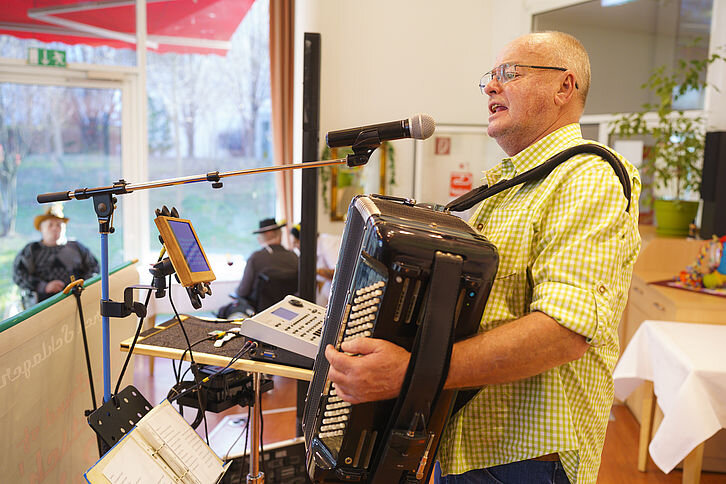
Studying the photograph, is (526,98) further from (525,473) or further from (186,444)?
(186,444)

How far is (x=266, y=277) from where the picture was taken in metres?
4.36

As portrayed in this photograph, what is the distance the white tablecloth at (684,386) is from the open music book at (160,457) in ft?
6.13

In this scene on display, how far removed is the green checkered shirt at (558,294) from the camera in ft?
3.64

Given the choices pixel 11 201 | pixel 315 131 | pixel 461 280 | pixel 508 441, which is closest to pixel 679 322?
pixel 315 131

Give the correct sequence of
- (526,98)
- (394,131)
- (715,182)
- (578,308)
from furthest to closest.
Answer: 1. (715,182)
2. (394,131)
3. (526,98)
4. (578,308)

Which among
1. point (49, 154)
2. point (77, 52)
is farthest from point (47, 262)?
point (77, 52)

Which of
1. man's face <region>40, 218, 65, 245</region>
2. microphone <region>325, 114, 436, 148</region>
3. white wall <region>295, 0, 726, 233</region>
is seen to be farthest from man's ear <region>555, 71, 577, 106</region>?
white wall <region>295, 0, 726, 233</region>

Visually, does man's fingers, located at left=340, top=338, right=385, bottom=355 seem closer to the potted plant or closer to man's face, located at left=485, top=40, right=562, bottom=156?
man's face, located at left=485, top=40, right=562, bottom=156

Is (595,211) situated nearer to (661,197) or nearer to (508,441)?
(508,441)

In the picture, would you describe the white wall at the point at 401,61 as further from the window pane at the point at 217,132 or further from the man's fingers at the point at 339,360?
the man's fingers at the point at 339,360

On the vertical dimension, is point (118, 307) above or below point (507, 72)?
below

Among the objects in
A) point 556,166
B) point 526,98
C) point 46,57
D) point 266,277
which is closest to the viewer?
point 556,166

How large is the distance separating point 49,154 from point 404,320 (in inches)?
214

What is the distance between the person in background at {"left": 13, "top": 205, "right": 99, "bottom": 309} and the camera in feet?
14.8
